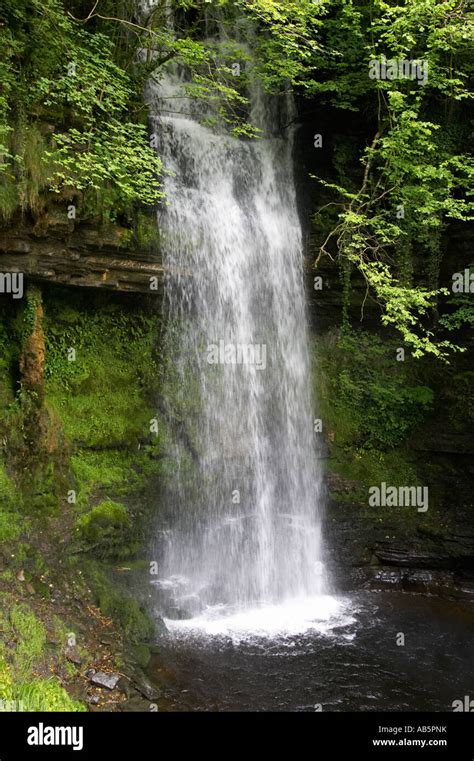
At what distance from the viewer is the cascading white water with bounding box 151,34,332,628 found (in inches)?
377

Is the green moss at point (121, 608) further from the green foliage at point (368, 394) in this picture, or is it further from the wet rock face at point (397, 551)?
the green foliage at point (368, 394)

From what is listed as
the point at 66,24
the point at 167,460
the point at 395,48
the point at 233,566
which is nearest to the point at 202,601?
the point at 233,566

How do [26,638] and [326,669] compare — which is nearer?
[26,638]

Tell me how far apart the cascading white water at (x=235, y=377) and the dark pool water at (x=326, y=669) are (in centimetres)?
134

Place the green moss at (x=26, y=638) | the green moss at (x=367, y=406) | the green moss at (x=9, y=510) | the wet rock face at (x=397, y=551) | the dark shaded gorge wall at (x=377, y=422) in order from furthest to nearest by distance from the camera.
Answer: the green moss at (x=367, y=406) → the dark shaded gorge wall at (x=377, y=422) → the wet rock face at (x=397, y=551) → the green moss at (x=9, y=510) → the green moss at (x=26, y=638)

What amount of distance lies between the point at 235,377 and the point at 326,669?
4.81m

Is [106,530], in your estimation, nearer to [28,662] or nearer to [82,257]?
[28,662]

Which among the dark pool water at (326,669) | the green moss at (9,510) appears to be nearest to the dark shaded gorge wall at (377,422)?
the dark pool water at (326,669)

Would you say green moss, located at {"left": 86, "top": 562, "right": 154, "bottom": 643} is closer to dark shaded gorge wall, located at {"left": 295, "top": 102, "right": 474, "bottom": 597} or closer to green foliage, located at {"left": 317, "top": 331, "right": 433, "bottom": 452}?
dark shaded gorge wall, located at {"left": 295, "top": 102, "right": 474, "bottom": 597}

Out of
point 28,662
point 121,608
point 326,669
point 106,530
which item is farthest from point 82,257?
point 326,669

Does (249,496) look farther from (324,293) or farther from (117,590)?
(324,293)

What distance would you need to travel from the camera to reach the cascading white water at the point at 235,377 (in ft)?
31.4

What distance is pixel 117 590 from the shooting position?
312 inches

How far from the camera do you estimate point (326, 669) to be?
24.1ft
